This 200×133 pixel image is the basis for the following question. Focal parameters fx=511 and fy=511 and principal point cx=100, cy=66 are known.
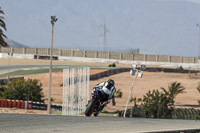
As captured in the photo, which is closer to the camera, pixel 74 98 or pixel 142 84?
pixel 74 98

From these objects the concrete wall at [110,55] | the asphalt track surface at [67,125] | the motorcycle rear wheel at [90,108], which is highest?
the concrete wall at [110,55]

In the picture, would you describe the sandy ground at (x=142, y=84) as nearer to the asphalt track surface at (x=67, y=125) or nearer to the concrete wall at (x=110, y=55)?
the concrete wall at (x=110, y=55)

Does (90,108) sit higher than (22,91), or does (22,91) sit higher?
(22,91)

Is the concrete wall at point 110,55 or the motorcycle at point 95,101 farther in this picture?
the concrete wall at point 110,55

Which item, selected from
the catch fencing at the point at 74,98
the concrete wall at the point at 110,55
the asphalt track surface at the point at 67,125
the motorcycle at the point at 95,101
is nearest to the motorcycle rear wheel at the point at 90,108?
the motorcycle at the point at 95,101

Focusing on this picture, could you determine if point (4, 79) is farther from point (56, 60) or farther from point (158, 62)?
point (158, 62)

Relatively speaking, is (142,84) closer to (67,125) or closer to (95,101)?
(95,101)

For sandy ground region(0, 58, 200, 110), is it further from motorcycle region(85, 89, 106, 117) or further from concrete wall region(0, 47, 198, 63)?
motorcycle region(85, 89, 106, 117)

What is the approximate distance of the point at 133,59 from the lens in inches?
4117

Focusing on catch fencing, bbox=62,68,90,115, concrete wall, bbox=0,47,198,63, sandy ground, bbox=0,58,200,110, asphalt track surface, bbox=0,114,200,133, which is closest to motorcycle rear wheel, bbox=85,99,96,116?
asphalt track surface, bbox=0,114,200,133

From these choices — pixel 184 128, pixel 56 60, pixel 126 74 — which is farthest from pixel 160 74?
pixel 184 128

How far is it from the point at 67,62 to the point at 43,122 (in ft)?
285

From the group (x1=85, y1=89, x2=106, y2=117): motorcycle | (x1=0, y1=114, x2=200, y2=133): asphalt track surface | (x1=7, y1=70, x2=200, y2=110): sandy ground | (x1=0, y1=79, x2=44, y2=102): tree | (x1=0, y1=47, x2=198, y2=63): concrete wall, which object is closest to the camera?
(x1=0, y1=114, x2=200, y2=133): asphalt track surface

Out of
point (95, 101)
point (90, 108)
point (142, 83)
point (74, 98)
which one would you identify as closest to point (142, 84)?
point (142, 83)
